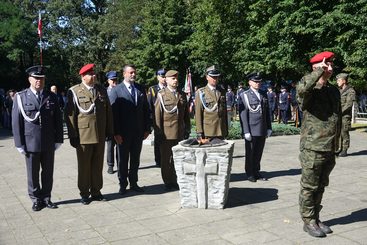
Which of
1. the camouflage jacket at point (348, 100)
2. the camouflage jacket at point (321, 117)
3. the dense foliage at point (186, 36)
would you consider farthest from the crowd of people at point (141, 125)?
the dense foliage at point (186, 36)

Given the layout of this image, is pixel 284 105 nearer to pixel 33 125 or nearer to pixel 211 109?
pixel 211 109

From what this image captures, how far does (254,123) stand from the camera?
7.78 meters

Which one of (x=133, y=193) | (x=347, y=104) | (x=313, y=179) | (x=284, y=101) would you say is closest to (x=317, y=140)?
(x=313, y=179)

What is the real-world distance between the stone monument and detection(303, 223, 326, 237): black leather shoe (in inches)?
51.2

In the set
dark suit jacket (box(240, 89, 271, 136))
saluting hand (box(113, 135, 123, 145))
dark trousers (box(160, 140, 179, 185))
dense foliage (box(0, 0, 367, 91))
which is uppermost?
dense foliage (box(0, 0, 367, 91))

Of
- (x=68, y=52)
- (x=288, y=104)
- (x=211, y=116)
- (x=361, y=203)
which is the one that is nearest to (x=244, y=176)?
(x=211, y=116)

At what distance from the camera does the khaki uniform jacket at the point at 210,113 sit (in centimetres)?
757

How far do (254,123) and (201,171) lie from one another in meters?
2.26

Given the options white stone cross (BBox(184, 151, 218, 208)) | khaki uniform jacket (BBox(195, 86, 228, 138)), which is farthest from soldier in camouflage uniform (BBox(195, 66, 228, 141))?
white stone cross (BBox(184, 151, 218, 208))

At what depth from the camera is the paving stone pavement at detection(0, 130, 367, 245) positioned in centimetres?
494

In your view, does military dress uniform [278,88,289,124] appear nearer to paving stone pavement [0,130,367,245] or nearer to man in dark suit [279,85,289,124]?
man in dark suit [279,85,289,124]

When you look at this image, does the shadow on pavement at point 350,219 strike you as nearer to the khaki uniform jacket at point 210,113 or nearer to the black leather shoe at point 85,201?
the khaki uniform jacket at point 210,113

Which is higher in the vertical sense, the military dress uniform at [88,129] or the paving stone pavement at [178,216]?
the military dress uniform at [88,129]

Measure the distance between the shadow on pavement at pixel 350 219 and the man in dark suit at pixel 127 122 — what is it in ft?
10.2
